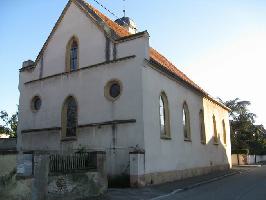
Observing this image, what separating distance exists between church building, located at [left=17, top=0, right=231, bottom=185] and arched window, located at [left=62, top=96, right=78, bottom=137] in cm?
6

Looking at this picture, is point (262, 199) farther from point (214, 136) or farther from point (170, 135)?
point (214, 136)

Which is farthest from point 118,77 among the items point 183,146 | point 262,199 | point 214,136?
point 214,136

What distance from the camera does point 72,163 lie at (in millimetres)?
12508

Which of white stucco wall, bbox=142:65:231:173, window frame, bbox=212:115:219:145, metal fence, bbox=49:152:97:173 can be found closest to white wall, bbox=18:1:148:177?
white stucco wall, bbox=142:65:231:173

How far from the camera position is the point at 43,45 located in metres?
23.8

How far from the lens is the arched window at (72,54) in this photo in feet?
71.4

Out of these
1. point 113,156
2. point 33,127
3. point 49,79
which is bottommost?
point 113,156

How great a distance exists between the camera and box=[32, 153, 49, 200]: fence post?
34.0 ft

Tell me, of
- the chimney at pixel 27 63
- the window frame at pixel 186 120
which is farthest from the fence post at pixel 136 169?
the chimney at pixel 27 63

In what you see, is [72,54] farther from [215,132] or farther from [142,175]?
[215,132]

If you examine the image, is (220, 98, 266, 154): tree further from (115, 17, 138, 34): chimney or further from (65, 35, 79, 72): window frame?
(65, 35, 79, 72): window frame

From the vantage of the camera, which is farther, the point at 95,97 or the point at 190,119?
Result: the point at 190,119

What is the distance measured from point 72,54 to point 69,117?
431 centimetres

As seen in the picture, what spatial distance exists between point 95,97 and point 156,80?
3.78 meters
